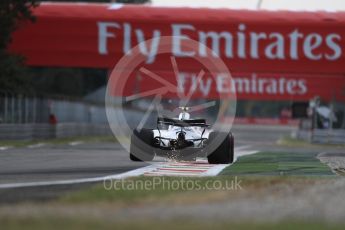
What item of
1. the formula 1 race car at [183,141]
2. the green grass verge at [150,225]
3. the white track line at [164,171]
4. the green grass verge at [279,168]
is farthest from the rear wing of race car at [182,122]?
the green grass verge at [150,225]

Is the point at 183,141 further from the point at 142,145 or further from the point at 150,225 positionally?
the point at 150,225

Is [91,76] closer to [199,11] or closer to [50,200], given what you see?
[199,11]

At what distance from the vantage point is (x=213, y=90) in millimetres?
64438

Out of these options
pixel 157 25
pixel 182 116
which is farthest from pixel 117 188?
pixel 157 25

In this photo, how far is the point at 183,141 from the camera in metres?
18.5

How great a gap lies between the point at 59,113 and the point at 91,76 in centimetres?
3611

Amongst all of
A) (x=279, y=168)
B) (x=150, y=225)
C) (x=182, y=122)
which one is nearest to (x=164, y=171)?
(x=182, y=122)

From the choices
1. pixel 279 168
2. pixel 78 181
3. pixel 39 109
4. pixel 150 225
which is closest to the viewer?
pixel 150 225

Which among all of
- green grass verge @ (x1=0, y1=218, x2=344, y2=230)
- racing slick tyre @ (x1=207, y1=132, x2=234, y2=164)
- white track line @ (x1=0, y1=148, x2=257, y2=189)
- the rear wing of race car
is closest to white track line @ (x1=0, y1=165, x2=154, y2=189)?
white track line @ (x1=0, y1=148, x2=257, y2=189)

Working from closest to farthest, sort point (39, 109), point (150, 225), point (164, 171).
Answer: point (150, 225) < point (164, 171) < point (39, 109)

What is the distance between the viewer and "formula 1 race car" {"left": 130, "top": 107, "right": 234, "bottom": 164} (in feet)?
61.0

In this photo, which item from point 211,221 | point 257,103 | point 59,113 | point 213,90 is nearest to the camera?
point 211,221

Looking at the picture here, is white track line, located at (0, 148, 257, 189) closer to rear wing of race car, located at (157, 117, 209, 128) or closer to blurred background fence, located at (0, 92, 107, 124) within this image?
rear wing of race car, located at (157, 117, 209, 128)

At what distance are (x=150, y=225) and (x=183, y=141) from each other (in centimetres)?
1011
